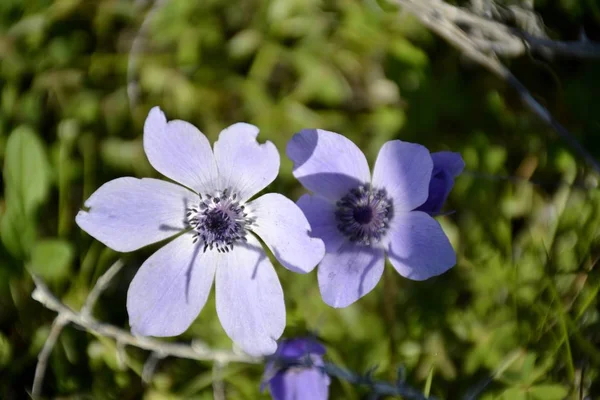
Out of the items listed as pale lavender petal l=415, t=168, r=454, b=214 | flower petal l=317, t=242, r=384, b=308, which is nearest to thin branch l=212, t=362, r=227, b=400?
Answer: flower petal l=317, t=242, r=384, b=308

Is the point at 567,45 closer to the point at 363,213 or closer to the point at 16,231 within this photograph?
the point at 363,213

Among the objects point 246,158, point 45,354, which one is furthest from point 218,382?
point 246,158

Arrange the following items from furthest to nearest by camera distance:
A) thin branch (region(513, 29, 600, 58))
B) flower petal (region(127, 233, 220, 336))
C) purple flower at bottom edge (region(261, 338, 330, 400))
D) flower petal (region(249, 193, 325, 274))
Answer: thin branch (region(513, 29, 600, 58))
purple flower at bottom edge (region(261, 338, 330, 400))
flower petal (region(127, 233, 220, 336))
flower petal (region(249, 193, 325, 274))

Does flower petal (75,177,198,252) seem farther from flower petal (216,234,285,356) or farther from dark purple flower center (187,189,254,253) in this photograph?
flower petal (216,234,285,356)

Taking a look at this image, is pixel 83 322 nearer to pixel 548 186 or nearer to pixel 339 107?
pixel 339 107

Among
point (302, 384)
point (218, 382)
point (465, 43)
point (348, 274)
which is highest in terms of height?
point (465, 43)

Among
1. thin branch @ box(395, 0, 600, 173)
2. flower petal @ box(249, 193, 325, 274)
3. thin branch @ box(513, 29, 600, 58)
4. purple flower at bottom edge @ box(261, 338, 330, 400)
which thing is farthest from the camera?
thin branch @ box(395, 0, 600, 173)
